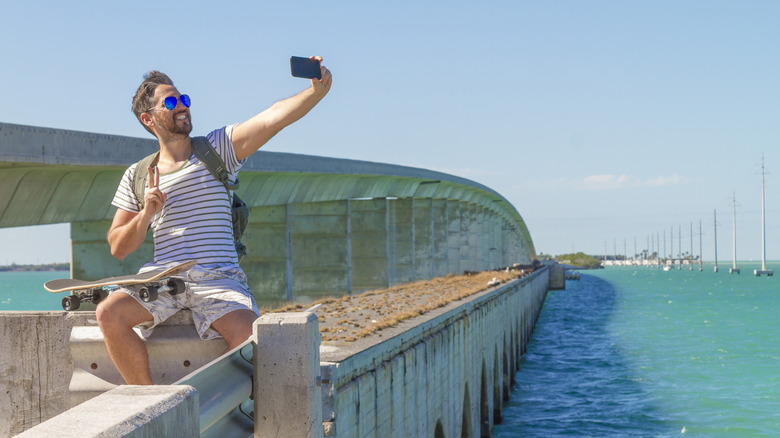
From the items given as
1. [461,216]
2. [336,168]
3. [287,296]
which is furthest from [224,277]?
[461,216]

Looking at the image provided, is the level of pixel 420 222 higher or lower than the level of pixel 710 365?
higher

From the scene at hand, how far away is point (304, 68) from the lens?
4668 mm

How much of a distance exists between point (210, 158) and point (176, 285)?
31.0 inches

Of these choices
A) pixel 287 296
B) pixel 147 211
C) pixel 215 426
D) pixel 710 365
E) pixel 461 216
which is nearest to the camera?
pixel 215 426

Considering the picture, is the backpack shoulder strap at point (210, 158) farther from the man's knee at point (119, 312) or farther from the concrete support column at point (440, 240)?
the concrete support column at point (440, 240)

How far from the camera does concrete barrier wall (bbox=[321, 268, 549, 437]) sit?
9.77m

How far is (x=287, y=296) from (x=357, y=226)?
11130mm

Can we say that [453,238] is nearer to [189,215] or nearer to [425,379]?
[425,379]

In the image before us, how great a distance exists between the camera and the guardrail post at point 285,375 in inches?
173

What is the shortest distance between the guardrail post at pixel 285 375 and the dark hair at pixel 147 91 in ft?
5.02

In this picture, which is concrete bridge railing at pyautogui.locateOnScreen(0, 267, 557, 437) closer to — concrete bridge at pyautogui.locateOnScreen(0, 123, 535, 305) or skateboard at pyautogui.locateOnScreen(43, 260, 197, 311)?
skateboard at pyautogui.locateOnScreen(43, 260, 197, 311)

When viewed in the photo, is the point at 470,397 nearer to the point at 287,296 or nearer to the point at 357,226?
the point at 287,296

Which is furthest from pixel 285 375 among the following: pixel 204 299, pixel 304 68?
pixel 304 68

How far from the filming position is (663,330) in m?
68.4
